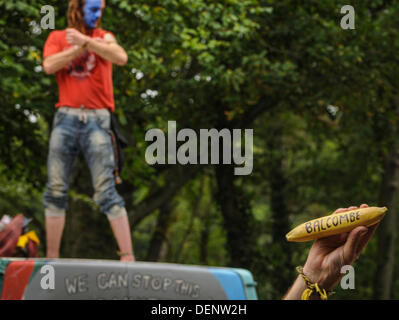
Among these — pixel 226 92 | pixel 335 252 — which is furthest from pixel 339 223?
pixel 226 92

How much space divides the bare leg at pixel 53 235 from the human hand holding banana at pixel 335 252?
10.4 feet

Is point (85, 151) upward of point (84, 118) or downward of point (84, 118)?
downward

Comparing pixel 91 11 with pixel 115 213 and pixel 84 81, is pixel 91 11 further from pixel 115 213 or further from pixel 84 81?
pixel 115 213

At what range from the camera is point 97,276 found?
2781 millimetres

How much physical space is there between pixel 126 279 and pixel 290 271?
50.0 feet

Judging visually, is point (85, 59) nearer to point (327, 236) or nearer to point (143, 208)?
point (327, 236)

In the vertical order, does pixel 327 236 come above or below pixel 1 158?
below

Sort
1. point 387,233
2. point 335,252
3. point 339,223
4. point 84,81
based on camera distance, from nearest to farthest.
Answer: point 339,223
point 335,252
point 84,81
point 387,233

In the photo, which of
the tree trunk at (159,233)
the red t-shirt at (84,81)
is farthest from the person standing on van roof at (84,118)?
the tree trunk at (159,233)

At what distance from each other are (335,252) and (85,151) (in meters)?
3.25

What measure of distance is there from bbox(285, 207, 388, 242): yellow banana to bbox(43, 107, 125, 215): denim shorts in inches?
121

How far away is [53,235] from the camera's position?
571 cm

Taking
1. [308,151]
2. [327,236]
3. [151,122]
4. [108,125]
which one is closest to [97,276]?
[327,236]

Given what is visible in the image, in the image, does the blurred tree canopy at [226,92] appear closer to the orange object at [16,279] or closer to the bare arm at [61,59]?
the bare arm at [61,59]
